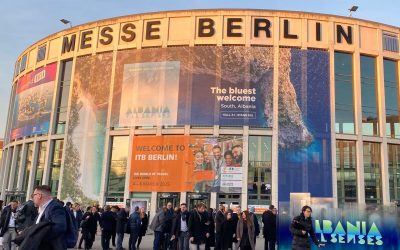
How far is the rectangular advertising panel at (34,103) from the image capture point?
37.7m

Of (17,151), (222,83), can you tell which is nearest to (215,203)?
(222,83)

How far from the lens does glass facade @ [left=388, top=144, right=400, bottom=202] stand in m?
32.0

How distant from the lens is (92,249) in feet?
51.9

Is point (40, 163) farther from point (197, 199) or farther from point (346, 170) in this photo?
point (346, 170)

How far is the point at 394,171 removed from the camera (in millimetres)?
32562

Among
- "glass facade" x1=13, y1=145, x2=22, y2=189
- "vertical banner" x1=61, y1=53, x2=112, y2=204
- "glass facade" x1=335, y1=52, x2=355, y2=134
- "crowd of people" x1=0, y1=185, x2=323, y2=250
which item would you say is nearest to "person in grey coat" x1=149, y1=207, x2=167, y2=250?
"crowd of people" x1=0, y1=185, x2=323, y2=250

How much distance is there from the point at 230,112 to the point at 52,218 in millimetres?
27267

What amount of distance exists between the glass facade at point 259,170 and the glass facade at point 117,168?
383 inches

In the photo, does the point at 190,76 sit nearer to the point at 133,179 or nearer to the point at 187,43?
the point at 187,43

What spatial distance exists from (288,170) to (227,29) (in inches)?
470

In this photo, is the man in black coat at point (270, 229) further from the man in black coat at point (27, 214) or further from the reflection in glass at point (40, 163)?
the reflection in glass at point (40, 163)

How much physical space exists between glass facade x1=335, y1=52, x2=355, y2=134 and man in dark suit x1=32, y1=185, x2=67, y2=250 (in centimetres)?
2963

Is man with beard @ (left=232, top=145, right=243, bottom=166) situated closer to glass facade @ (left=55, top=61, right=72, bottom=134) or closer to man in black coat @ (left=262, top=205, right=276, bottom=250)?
→ glass facade @ (left=55, top=61, right=72, bottom=134)

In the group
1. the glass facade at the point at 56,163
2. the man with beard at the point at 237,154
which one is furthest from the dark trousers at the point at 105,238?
the glass facade at the point at 56,163
